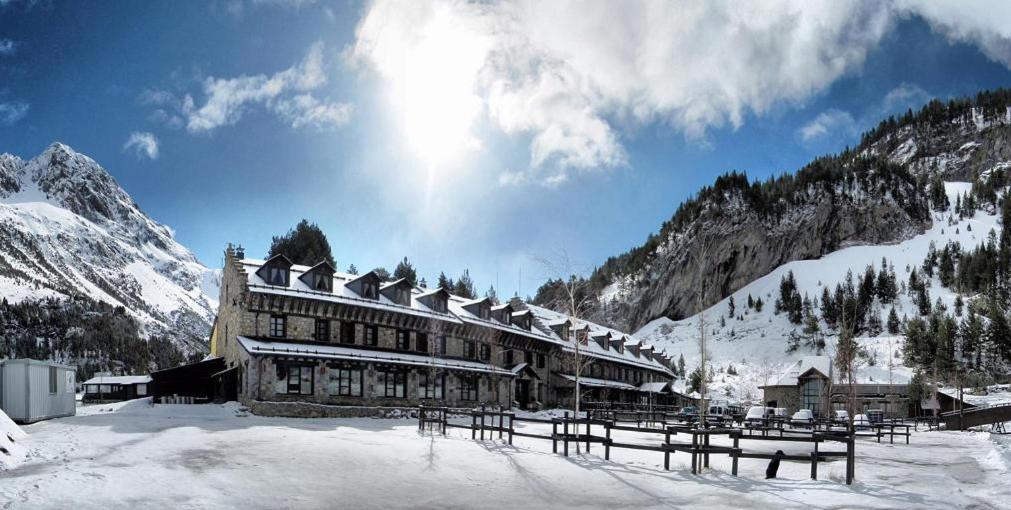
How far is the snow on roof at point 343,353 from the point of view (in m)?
44.5

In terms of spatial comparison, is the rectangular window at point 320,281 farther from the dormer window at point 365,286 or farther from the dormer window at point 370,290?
the dormer window at point 370,290

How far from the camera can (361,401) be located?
48.8 m

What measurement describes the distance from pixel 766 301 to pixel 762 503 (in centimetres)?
18591

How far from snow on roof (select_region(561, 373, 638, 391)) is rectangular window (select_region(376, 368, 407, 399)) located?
2119 centimetres

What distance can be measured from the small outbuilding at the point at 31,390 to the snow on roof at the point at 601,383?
44.4 meters

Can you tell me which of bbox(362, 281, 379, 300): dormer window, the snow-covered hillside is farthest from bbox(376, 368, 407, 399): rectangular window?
the snow-covered hillside

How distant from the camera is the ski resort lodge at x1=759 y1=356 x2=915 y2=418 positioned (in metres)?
81.1

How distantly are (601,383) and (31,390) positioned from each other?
181ft

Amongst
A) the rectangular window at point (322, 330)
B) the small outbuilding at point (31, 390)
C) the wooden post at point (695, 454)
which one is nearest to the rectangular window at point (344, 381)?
the rectangular window at point (322, 330)

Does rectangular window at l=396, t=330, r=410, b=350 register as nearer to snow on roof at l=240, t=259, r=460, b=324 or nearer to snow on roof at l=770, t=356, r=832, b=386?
snow on roof at l=240, t=259, r=460, b=324

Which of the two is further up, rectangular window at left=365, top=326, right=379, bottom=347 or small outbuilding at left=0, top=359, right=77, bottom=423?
rectangular window at left=365, top=326, right=379, bottom=347

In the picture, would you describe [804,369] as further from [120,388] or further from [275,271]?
[120,388]

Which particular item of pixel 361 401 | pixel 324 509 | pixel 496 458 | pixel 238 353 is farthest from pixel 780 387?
pixel 324 509

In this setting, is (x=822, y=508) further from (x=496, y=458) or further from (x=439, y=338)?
(x=439, y=338)
